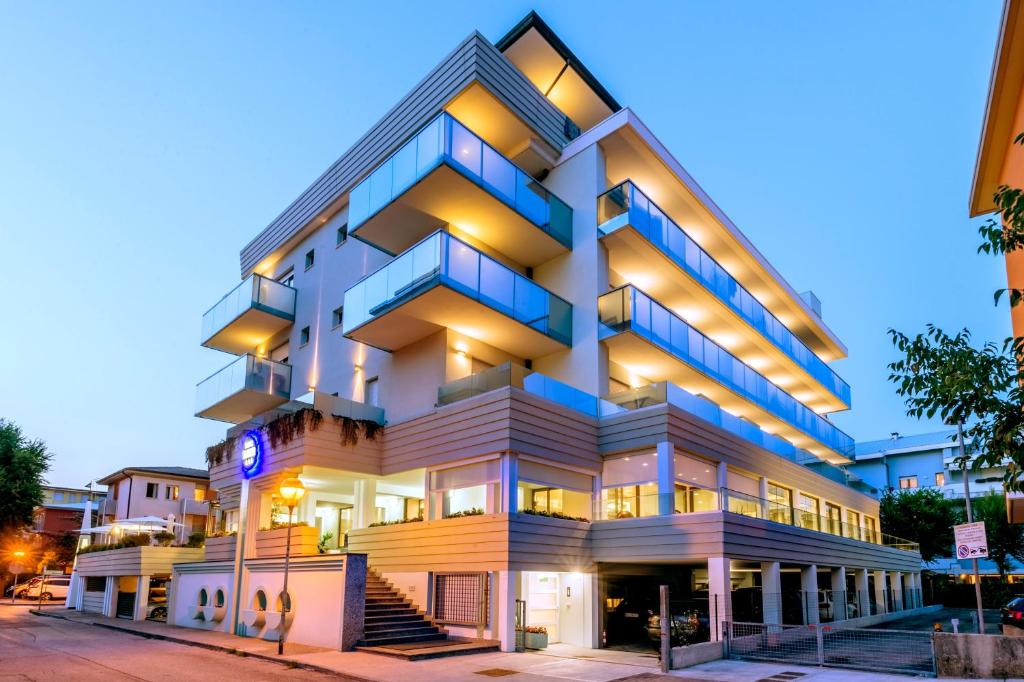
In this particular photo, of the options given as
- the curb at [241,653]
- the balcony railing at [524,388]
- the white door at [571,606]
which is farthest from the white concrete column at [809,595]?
the curb at [241,653]

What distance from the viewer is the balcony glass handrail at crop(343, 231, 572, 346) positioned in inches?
849

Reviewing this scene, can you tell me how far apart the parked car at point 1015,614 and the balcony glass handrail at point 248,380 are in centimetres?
2704

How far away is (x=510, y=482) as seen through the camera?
19.9 m

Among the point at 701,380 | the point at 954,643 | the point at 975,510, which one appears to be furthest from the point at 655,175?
the point at 975,510

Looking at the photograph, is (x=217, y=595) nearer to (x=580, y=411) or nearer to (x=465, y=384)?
(x=465, y=384)

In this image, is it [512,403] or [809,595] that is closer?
[512,403]

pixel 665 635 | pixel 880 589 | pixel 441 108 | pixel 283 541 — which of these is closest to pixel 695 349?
pixel 441 108

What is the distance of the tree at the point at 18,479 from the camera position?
39281 millimetres

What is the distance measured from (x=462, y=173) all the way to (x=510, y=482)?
9.21 m

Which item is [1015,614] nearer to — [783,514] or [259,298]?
[783,514]

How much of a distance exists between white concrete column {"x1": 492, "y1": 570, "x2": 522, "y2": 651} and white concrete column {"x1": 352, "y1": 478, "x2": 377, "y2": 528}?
7.60m

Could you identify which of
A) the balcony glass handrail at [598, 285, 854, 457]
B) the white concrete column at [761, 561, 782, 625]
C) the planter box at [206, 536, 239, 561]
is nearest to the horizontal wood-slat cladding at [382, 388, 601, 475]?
the balcony glass handrail at [598, 285, 854, 457]

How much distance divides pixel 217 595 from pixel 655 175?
839 inches

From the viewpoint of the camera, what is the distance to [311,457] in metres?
22.3
